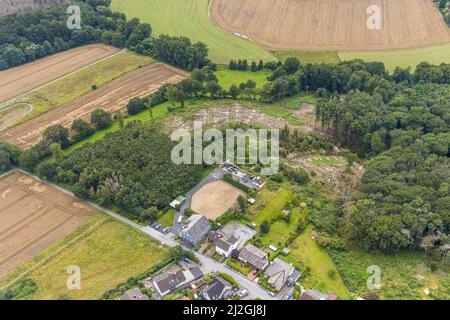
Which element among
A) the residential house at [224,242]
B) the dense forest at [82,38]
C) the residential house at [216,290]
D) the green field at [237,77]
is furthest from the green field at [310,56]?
the residential house at [216,290]

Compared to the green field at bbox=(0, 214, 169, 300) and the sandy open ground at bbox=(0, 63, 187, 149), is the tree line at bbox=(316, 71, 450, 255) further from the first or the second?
the sandy open ground at bbox=(0, 63, 187, 149)

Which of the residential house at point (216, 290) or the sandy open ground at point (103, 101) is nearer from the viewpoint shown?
the residential house at point (216, 290)

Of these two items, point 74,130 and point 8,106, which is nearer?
point 74,130

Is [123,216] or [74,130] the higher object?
[74,130]

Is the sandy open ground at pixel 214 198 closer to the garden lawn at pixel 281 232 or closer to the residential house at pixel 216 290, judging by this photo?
the garden lawn at pixel 281 232

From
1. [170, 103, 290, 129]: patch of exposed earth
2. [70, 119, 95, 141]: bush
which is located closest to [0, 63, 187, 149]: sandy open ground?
[70, 119, 95, 141]: bush

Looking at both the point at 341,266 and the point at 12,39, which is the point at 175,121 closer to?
the point at 341,266

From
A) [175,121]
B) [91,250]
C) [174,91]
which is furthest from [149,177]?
[174,91]
